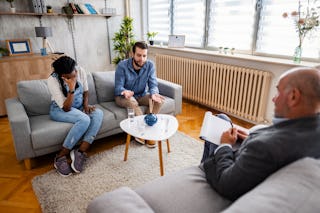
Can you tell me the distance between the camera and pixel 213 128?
Result: 1462 millimetres

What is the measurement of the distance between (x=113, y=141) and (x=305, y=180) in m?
2.09

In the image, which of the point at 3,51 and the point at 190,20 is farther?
the point at 190,20

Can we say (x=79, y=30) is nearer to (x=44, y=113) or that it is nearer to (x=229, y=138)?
(x=44, y=113)

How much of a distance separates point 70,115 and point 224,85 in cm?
203

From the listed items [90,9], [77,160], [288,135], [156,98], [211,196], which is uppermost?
[90,9]

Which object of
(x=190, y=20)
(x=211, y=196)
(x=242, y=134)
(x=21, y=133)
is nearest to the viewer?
(x=211, y=196)

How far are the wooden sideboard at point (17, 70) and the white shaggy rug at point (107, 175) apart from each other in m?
1.87

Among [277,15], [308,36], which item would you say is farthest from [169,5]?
[308,36]

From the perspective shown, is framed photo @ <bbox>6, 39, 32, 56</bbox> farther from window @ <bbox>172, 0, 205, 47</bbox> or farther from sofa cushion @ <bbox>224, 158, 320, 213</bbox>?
sofa cushion @ <bbox>224, 158, 320, 213</bbox>

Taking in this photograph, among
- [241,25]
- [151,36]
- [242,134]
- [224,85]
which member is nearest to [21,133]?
[242,134]

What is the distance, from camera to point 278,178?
75 cm

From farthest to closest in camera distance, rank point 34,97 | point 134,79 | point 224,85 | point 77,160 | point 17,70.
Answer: point 17,70
point 224,85
point 134,79
point 34,97
point 77,160

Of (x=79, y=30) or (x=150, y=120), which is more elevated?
(x=79, y=30)

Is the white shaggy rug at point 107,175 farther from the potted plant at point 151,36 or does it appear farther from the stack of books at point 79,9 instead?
the stack of books at point 79,9
